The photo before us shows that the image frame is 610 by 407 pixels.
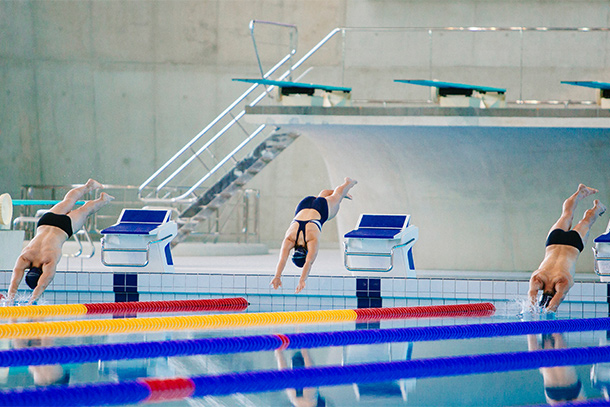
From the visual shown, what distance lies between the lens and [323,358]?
4887 millimetres

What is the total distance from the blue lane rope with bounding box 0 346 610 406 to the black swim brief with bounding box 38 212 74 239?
11.4ft

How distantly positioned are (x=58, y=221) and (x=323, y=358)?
3.14 meters

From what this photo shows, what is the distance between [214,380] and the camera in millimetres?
4004

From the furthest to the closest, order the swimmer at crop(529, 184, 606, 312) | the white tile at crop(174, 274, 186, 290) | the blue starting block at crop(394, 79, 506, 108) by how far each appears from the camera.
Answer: the blue starting block at crop(394, 79, 506, 108)
the white tile at crop(174, 274, 186, 290)
the swimmer at crop(529, 184, 606, 312)


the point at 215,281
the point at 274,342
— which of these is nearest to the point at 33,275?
the point at 215,281

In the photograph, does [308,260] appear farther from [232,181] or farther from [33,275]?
[232,181]

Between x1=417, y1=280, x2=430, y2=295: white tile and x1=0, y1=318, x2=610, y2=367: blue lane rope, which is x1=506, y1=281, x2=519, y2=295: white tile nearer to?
x1=417, y1=280, x2=430, y2=295: white tile

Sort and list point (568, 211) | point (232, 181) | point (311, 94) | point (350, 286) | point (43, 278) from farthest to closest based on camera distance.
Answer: point (232, 181), point (311, 94), point (350, 286), point (568, 211), point (43, 278)

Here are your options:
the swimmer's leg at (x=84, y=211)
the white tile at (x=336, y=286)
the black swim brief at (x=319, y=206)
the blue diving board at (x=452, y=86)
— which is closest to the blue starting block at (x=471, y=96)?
the blue diving board at (x=452, y=86)

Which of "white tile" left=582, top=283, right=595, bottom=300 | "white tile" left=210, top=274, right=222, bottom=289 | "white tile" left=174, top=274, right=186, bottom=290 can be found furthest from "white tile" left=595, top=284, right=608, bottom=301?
"white tile" left=174, top=274, right=186, bottom=290

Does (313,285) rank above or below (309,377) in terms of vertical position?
below

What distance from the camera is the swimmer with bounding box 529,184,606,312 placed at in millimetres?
6387

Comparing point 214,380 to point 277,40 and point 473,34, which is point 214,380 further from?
point 277,40

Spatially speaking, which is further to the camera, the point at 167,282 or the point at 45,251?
the point at 167,282
